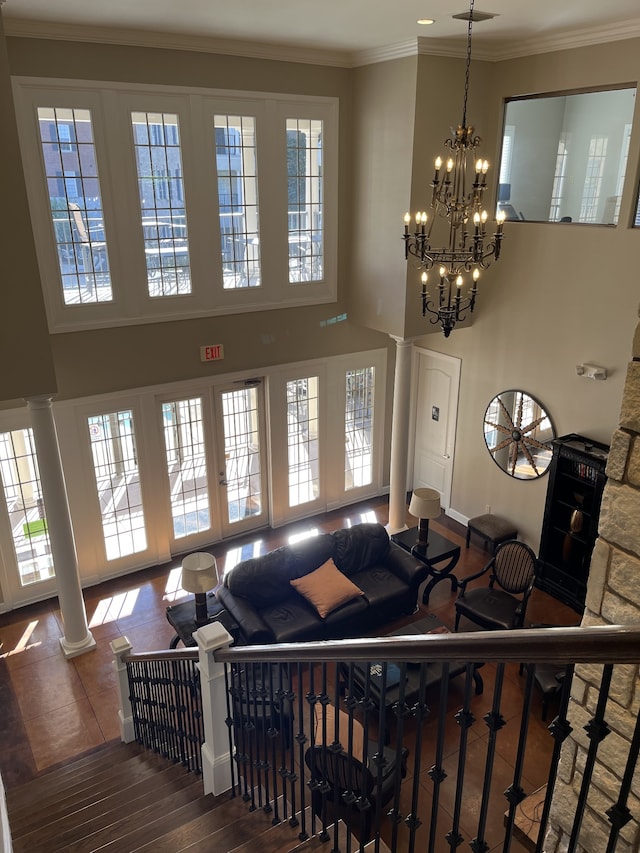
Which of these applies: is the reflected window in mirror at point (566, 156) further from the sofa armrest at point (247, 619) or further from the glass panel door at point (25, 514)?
the glass panel door at point (25, 514)

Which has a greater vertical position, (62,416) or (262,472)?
(62,416)

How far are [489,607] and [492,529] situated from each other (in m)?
1.59

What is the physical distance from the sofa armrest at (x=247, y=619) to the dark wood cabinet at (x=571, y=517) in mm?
3448

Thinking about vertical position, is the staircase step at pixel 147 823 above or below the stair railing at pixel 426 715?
below

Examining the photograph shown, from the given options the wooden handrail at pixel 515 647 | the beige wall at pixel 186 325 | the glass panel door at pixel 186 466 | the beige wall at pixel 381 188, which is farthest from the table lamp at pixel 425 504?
the wooden handrail at pixel 515 647

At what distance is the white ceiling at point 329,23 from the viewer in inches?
212

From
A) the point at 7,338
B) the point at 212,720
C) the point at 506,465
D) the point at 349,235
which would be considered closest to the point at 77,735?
the point at 212,720

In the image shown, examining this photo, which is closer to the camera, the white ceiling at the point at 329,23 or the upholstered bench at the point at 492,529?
the white ceiling at the point at 329,23

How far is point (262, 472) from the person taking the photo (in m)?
8.82

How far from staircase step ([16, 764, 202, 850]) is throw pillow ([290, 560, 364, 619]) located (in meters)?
2.57

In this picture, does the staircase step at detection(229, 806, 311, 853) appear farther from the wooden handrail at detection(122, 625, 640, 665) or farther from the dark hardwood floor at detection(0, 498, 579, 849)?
the dark hardwood floor at detection(0, 498, 579, 849)

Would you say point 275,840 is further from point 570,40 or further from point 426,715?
point 570,40

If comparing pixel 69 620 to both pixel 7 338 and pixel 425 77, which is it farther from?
pixel 425 77

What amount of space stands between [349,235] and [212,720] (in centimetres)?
622
